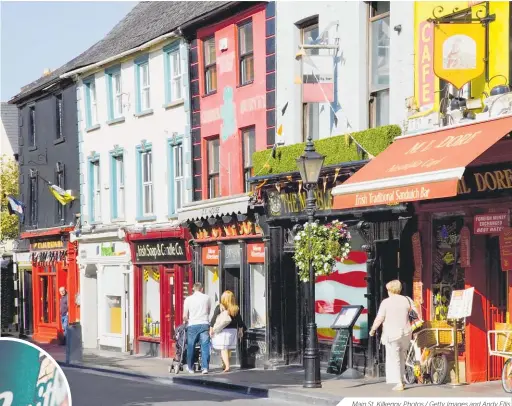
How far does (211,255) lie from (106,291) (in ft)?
25.9

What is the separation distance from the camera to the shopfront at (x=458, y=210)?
16797 millimetres

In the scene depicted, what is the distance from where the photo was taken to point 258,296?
25.8 metres

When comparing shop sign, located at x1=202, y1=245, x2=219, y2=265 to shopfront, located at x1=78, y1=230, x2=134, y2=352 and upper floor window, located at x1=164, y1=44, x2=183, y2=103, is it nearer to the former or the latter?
upper floor window, located at x1=164, y1=44, x2=183, y2=103

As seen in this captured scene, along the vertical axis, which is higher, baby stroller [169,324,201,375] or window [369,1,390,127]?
window [369,1,390,127]

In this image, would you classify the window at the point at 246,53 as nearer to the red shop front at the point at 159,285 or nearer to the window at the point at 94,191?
the red shop front at the point at 159,285

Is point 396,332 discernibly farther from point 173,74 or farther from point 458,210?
point 173,74

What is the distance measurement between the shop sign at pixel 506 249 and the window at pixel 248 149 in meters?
9.34

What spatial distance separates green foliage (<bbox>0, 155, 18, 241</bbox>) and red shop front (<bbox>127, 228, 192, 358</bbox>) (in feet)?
45.0

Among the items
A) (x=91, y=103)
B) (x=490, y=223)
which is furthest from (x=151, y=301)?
(x=490, y=223)

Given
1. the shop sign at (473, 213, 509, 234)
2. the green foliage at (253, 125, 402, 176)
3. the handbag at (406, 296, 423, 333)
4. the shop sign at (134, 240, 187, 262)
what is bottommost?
the handbag at (406, 296, 423, 333)

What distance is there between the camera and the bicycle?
16.3m

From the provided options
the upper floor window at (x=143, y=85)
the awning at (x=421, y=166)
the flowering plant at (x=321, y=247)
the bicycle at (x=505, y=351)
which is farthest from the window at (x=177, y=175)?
the bicycle at (x=505, y=351)

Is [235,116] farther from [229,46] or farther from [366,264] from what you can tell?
[366,264]

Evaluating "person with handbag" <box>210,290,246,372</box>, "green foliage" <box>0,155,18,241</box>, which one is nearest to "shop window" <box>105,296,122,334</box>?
"person with handbag" <box>210,290,246,372</box>
